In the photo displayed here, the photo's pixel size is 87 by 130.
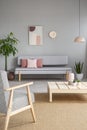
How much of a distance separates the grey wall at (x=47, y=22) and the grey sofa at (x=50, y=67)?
0.90 feet

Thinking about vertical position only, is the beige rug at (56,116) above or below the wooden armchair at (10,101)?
below

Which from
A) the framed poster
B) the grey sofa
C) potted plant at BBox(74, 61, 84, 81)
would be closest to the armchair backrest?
the grey sofa

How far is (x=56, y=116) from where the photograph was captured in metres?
4.12

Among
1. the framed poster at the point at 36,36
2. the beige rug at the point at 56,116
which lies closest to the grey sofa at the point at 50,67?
the framed poster at the point at 36,36

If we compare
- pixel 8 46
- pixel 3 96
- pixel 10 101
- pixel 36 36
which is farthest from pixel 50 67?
pixel 10 101

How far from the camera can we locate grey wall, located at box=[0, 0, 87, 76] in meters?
9.29

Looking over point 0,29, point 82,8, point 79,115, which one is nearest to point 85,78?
point 82,8

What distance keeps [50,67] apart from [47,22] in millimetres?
1675

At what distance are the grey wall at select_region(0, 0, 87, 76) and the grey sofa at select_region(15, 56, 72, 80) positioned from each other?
274 mm

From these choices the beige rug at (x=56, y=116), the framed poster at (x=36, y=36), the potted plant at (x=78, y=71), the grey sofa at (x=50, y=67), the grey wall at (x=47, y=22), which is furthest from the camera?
the framed poster at (x=36, y=36)

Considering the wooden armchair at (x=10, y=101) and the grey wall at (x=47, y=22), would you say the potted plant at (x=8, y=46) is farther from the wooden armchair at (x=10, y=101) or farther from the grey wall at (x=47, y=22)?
the wooden armchair at (x=10, y=101)

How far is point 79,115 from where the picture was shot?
4180mm

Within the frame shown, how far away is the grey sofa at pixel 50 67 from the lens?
8.73m

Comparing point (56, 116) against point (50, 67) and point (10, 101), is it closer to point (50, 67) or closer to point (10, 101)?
point (10, 101)
